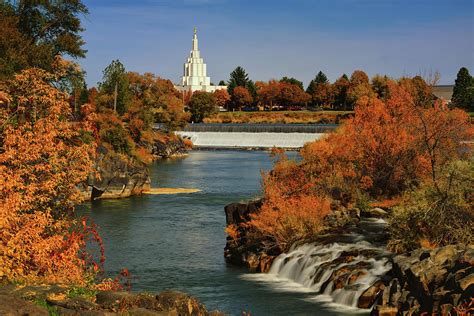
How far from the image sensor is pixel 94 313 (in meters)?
13.0

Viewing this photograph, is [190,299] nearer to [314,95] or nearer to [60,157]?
[60,157]

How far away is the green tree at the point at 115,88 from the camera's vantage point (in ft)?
275

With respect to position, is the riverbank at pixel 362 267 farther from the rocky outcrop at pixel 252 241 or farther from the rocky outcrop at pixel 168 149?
the rocky outcrop at pixel 168 149

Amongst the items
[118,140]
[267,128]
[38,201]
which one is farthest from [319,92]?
[38,201]

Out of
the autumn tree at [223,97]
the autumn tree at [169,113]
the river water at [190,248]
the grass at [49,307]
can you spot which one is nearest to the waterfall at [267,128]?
the autumn tree at [169,113]

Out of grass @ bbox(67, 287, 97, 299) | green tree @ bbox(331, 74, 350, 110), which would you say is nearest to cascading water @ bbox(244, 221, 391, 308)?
grass @ bbox(67, 287, 97, 299)

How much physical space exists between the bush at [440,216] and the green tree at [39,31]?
30.2 m

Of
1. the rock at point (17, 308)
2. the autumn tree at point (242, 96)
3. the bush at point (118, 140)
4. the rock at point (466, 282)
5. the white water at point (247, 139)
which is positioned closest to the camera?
the rock at point (17, 308)

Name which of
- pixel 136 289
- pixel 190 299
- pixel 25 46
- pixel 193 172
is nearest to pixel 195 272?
pixel 136 289

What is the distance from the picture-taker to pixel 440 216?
27.0 m

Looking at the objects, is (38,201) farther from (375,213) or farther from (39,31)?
(39,31)

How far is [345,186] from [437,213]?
11.0 metres

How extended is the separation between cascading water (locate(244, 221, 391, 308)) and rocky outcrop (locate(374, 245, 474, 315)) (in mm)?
1582

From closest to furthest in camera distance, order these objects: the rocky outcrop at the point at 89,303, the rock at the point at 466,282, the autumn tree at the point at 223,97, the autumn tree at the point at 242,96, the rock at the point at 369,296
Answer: the rocky outcrop at the point at 89,303
the rock at the point at 466,282
the rock at the point at 369,296
the autumn tree at the point at 242,96
the autumn tree at the point at 223,97
